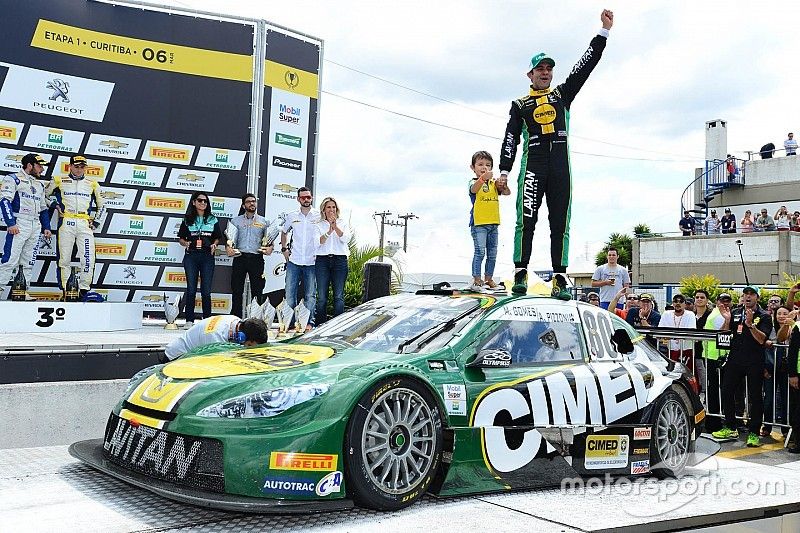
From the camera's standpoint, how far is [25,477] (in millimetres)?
4727

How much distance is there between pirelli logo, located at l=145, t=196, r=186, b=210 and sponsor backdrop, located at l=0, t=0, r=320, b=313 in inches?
0.6

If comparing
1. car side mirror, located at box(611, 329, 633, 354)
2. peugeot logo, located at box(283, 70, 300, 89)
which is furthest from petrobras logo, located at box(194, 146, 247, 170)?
car side mirror, located at box(611, 329, 633, 354)

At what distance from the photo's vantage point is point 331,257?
31.9 ft

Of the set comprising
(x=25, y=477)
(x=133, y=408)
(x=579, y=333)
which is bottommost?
(x=25, y=477)

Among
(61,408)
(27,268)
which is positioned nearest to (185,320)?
(27,268)

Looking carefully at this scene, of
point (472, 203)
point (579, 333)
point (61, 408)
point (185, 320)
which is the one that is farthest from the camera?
point (185, 320)

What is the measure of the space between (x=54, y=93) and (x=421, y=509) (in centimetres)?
918

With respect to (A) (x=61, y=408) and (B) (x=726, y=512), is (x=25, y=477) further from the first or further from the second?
(B) (x=726, y=512)

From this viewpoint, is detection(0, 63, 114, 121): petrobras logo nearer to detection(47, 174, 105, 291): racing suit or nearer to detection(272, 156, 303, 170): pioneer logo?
detection(47, 174, 105, 291): racing suit

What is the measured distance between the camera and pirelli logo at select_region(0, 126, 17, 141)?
1073 centimetres

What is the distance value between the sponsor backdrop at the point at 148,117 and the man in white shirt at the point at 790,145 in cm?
3352

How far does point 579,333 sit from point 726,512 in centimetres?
163

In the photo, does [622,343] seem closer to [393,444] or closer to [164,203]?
[393,444]

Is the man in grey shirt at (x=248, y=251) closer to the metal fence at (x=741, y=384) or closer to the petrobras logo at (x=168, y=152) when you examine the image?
the petrobras logo at (x=168, y=152)
